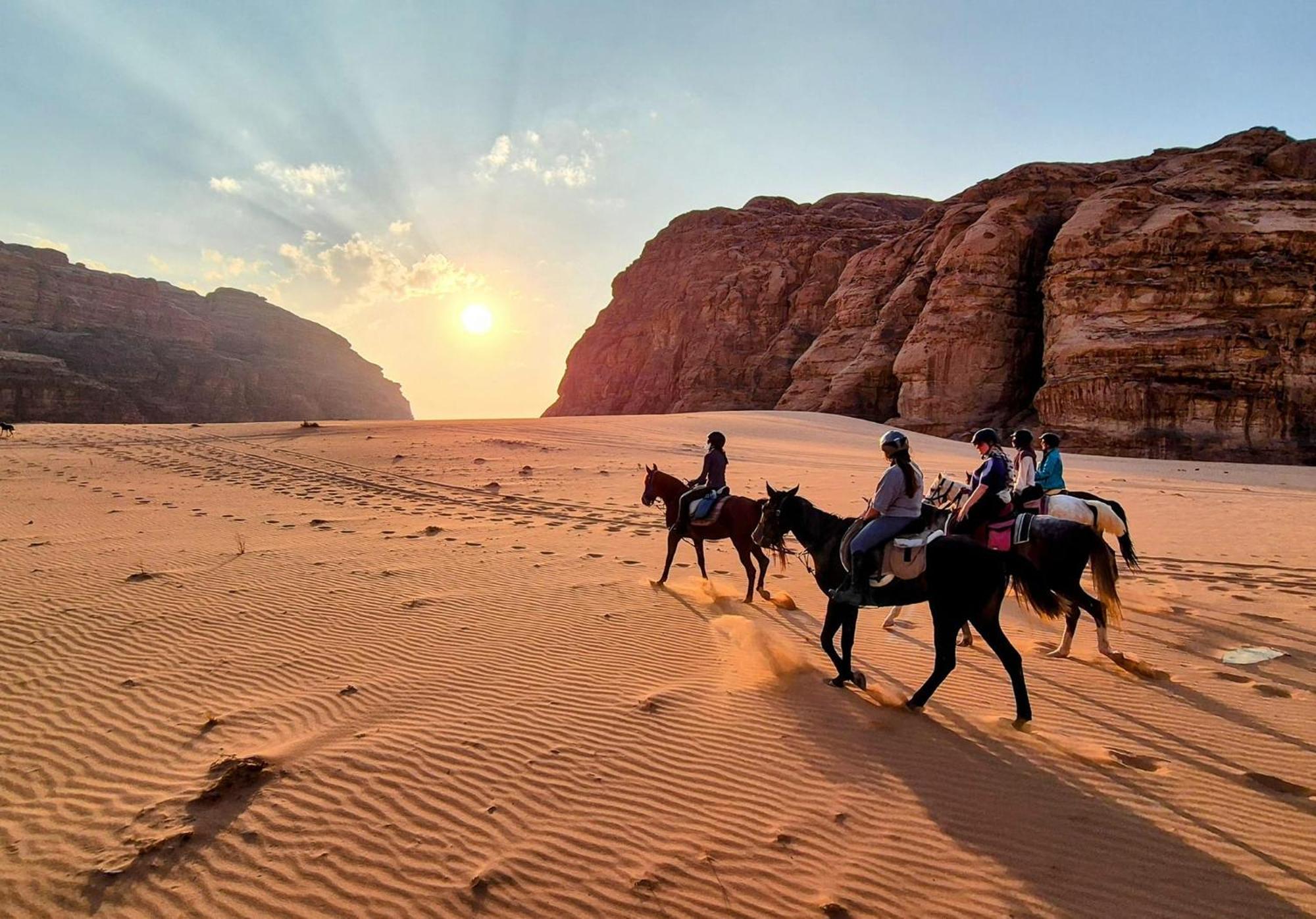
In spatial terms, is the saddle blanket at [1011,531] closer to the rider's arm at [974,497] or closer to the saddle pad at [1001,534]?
the saddle pad at [1001,534]

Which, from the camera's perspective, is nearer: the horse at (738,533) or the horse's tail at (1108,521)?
the horse's tail at (1108,521)

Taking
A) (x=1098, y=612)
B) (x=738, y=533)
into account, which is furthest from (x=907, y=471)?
(x=738, y=533)

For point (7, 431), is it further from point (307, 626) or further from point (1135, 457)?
point (1135, 457)

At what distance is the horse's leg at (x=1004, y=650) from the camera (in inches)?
194

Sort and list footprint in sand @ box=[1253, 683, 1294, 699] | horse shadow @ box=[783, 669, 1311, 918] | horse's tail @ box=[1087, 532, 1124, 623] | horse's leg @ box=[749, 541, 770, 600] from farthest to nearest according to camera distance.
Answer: horse's leg @ box=[749, 541, 770, 600], horse's tail @ box=[1087, 532, 1124, 623], footprint in sand @ box=[1253, 683, 1294, 699], horse shadow @ box=[783, 669, 1311, 918]

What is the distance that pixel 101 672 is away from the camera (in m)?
5.65

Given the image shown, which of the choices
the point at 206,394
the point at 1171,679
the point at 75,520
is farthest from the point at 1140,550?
the point at 206,394

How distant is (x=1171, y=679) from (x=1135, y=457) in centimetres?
3632

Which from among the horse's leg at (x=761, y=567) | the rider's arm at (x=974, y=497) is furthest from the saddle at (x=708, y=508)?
the rider's arm at (x=974, y=497)

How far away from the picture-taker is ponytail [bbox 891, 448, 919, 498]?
5.47 meters

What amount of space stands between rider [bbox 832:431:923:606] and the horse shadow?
1.17 metres

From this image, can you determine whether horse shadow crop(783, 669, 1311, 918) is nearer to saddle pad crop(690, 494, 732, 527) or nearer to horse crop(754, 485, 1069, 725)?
horse crop(754, 485, 1069, 725)

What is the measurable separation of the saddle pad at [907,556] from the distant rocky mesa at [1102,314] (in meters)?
38.4

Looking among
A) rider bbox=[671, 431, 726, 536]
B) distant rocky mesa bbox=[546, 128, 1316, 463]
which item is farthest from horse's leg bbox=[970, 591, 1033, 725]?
distant rocky mesa bbox=[546, 128, 1316, 463]
